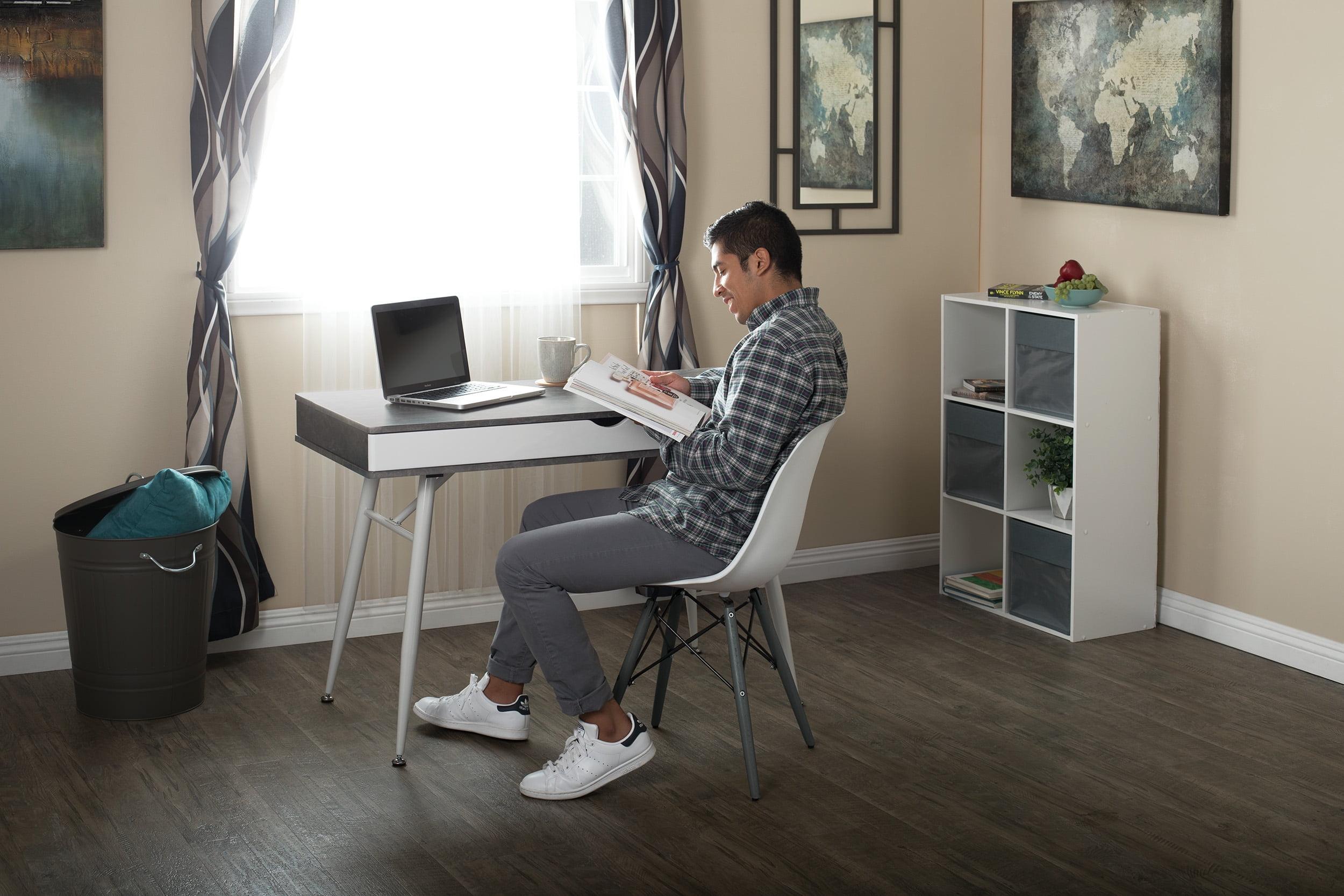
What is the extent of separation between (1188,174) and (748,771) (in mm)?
2205

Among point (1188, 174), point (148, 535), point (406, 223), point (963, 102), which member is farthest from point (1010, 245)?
point (148, 535)

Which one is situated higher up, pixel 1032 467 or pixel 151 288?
pixel 151 288

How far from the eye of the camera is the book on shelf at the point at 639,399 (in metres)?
2.91

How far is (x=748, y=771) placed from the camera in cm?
288

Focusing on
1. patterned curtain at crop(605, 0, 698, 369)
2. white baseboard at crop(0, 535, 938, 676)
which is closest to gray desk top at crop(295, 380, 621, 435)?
white baseboard at crop(0, 535, 938, 676)

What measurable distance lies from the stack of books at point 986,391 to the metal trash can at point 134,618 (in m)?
2.30

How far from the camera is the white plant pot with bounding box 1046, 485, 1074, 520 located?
13.0ft

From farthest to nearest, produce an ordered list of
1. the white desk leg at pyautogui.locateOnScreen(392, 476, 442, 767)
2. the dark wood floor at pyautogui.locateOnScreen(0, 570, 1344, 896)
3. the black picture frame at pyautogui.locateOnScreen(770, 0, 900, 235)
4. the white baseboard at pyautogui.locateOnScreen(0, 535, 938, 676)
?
the black picture frame at pyautogui.locateOnScreen(770, 0, 900, 235), the white baseboard at pyautogui.locateOnScreen(0, 535, 938, 676), the white desk leg at pyautogui.locateOnScreen(392, 476, 442, 767), the dark wood floor at pyautogui.locateOnScreen(0, 570, 1344, 896)

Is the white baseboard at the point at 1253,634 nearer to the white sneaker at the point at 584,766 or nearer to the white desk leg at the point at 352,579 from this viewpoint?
the white sneaker at the point at 584,766

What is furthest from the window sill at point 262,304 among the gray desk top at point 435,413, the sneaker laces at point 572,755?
the sneaker laces at point 572,755

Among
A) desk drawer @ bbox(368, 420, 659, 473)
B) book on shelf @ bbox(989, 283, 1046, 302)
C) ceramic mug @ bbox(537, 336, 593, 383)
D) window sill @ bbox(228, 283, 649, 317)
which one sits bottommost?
desk drawer @ bbox(368, 420, 659, 473)

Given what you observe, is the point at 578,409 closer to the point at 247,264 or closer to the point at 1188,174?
the point at 247,264

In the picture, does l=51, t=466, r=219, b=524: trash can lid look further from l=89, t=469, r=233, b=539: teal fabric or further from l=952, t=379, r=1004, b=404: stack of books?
l=952, t=379, r=1004, b=404: stack of books

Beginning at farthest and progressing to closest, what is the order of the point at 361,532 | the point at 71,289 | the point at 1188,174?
the point at 1188,174 → the point at 71,289 → the point at 361,532
